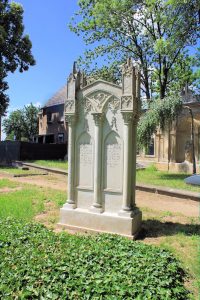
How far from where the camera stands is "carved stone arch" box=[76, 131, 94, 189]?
8.09 metres

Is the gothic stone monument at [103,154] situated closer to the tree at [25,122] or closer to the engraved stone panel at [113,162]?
the engraved stone panel at [113,162]

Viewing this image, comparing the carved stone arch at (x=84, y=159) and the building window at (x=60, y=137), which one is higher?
the building window at (x=60, y=137)

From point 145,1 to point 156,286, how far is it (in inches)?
1045

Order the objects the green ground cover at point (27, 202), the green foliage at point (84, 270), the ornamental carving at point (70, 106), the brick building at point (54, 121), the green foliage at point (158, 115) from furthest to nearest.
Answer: the brick building at point (54, 121) < the green foliage at point (158, 115) < the green ground cover at point (27, 202) < the ornamental carving at point (70, 106) < the green foliage at point (84, 270)

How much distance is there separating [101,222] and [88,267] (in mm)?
3432

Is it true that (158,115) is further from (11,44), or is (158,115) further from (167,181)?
(11,44)

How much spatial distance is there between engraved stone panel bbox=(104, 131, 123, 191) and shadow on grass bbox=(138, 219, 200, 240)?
1344 mm

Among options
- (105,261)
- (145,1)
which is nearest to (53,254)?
(105,261)

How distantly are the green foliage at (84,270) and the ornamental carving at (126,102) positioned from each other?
3.28m

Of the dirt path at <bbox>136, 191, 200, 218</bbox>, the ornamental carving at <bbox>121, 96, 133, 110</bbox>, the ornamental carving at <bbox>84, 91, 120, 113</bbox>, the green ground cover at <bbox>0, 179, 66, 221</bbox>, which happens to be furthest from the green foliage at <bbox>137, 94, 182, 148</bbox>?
the ornamental carving at <bbox>121, 96, 133, 110</bbox>

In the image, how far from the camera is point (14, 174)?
19.3 m

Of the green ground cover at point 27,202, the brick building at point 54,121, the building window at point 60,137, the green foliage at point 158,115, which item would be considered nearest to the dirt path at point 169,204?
the green ground cover at point 27,202

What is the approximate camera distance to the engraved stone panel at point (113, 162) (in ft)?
25.3

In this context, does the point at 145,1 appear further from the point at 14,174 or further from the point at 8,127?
the point at 8,127
